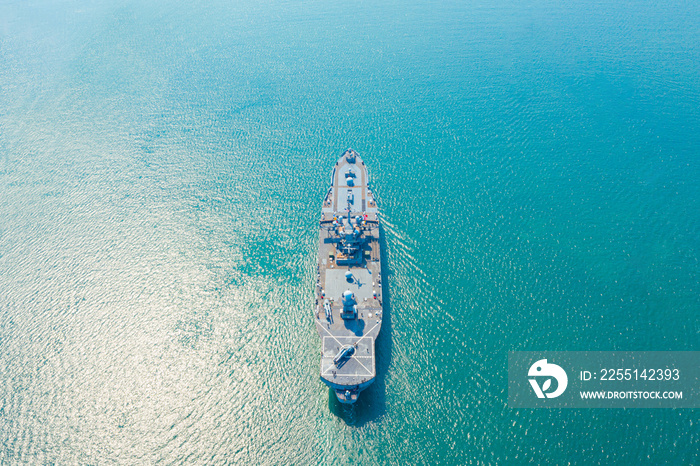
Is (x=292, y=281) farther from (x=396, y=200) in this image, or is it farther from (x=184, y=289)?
(x=396, y=200)

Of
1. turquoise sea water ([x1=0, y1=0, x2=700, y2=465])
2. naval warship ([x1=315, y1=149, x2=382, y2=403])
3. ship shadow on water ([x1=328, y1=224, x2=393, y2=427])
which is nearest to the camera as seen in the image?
turquoise sea water ([x1=0, y1=0, x2=700, y2=465])

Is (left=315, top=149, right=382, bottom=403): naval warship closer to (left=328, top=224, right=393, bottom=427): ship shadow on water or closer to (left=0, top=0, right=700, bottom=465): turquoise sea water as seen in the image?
(left=328, top=224, right=393, bottom=427): ship shadow on water

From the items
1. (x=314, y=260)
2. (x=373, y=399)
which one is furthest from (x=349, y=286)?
(x=373, y=399)

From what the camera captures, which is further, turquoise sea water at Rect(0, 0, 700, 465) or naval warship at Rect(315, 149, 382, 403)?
naval warship at Rect(315, 149, 382, 403)

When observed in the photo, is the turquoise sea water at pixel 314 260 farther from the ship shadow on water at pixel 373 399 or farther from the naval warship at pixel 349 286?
the naval warship at pixel 349 286

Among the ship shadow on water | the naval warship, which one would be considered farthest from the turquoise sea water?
the naval warship

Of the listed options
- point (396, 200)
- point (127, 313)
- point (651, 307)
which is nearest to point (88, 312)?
point (127, 313)
